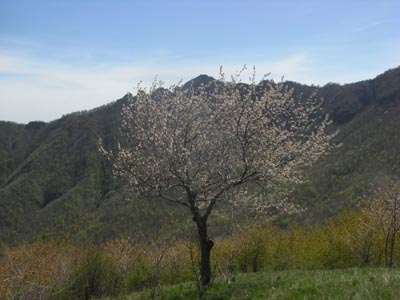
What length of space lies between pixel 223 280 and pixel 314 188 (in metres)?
65.3

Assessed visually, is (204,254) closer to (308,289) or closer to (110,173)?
(308,289)

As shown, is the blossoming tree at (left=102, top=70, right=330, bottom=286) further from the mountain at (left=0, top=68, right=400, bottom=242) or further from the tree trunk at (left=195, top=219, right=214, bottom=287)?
the mountain at (left=0, top=68, right=400, bottom=242)

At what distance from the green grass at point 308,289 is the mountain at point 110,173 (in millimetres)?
4839

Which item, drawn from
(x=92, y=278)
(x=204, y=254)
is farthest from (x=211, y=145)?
(x=92, y=278)

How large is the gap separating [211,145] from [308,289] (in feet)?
22.6

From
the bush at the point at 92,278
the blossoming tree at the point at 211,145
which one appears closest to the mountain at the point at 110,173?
the blossoming tree at the point at 211,145

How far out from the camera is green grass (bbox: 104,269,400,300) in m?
7.73

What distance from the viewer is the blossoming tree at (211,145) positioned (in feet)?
48.0

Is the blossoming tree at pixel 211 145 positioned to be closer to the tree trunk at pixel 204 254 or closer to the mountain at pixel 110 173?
the tree trunk at pixel 204 254

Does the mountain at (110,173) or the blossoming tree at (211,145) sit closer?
the blossoming tree at (211,145)

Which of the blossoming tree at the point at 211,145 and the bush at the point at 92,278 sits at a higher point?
the blossoming tree at the point at 211,145

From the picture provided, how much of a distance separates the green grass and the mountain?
4.84 m

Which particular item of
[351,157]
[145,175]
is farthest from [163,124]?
[351,157]

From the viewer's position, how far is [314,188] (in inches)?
3049
